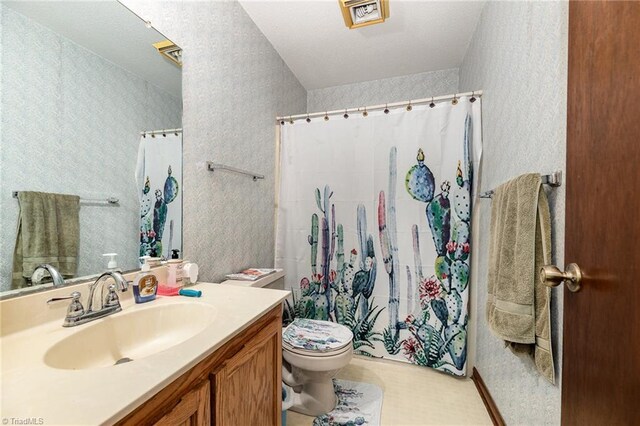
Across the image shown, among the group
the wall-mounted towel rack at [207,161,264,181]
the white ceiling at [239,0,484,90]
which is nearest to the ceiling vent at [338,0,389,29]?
the white ceiling at [239,0,484,90]

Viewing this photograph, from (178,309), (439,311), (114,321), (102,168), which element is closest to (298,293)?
(439,311)

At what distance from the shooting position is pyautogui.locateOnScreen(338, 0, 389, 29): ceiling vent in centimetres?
151

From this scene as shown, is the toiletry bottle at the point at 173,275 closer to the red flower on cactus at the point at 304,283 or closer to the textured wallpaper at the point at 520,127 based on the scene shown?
the red flower on cactus at the point at 304,283

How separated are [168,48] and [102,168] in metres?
Result: 0.64

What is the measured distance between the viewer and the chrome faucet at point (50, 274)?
0.77 metres

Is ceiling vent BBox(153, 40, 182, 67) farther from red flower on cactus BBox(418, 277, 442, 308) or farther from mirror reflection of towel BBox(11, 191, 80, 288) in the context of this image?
red flower on cactus BBox(418, 277, 442, 308)

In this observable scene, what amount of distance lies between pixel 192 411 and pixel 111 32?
1.27 m

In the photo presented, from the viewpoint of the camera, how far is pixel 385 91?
2.49 meters

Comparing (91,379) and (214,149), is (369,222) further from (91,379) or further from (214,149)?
(91,379)

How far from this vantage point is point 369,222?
194 cm

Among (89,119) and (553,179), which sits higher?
(89,119)

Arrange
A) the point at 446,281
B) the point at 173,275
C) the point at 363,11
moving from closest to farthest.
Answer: the point at 173,275 < the point at 363,11 < the point at 446,281

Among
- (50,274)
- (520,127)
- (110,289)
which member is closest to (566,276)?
(520,127)

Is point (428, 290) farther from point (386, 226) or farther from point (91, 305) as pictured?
point (91, 305)
